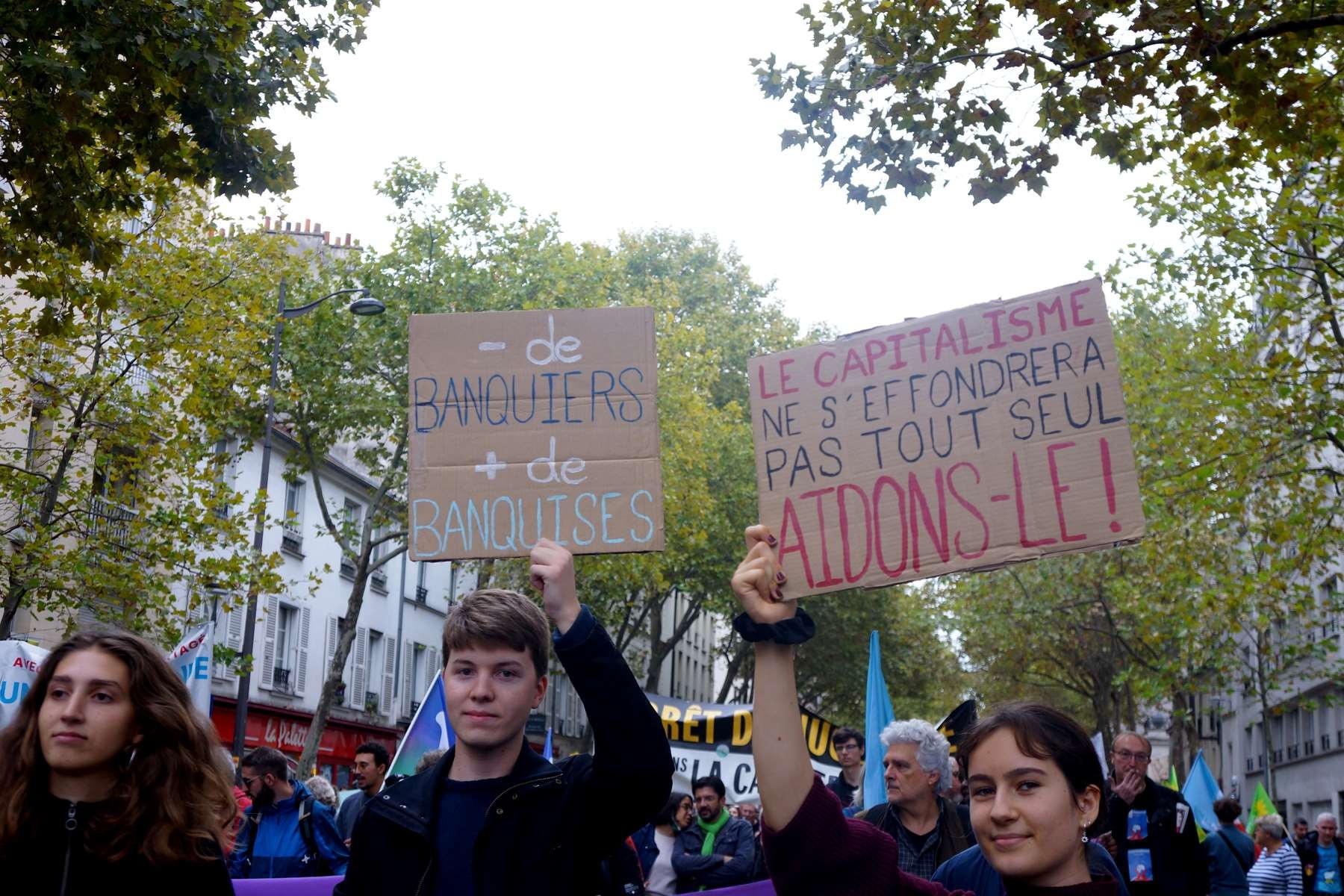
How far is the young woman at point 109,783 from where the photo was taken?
Result: 3.16m

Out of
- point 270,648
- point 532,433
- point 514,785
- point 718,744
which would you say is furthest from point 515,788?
point 270,648

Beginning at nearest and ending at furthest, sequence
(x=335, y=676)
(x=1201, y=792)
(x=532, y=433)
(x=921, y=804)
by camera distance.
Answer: (x=532, y=433) < (x=921, y=804) < (x=1201, y=792) < (x=335, y=676)

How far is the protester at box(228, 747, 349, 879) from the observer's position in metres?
8.63

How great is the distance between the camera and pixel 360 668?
36625 mm

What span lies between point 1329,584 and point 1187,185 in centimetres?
636

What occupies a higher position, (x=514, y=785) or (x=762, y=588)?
(x=762, y=588)

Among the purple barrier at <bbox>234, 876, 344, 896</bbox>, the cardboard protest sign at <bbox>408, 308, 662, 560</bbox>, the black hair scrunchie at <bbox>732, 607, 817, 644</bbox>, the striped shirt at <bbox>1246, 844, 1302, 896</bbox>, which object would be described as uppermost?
the cardboard protest sign at <bbox>408, 308, 662, 560</bbox>

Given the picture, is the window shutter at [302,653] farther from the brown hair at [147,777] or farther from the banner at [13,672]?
the brown hair at [147,777]

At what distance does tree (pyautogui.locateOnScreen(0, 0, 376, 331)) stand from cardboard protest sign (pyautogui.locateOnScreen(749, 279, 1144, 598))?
5891 millimetres

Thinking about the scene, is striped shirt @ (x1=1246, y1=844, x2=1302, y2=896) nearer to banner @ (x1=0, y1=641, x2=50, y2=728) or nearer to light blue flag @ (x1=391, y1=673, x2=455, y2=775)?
light blue flag @ (x1=391, y1=673, x2=455, y2=775)

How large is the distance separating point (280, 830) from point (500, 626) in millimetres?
6236

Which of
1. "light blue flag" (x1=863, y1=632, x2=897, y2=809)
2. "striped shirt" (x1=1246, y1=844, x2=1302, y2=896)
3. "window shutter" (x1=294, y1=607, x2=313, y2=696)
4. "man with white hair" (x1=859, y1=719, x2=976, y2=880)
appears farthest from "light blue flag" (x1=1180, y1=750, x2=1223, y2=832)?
"window shutter" (x1=294, y1=607, x2=313, y2=696)

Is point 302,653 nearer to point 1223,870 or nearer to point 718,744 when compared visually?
point 718,744

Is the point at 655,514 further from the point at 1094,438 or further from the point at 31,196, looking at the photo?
the point at 31,196
